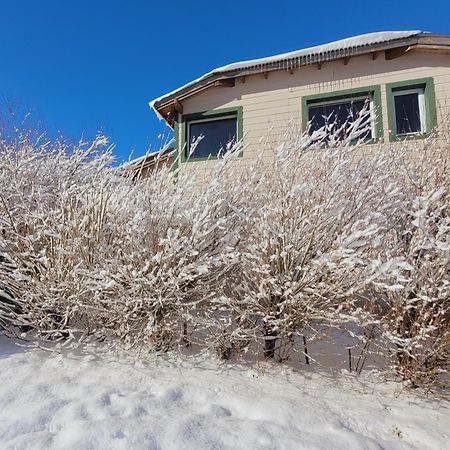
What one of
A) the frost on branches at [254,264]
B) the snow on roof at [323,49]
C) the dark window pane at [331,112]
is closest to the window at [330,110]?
the dark window pane at [331,112]

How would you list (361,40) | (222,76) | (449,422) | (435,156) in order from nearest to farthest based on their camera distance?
(449,422), (435,156), (361,40), (222,76)

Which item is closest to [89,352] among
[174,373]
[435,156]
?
[174,373]

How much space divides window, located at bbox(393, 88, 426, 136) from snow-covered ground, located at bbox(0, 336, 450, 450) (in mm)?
5789

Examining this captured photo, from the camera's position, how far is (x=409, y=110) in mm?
7582

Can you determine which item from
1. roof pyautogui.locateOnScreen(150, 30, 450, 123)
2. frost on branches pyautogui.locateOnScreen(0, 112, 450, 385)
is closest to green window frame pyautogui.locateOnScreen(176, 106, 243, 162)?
roof pyautogui.locateOnScreen(150, 30, 450, 123)

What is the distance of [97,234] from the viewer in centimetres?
382

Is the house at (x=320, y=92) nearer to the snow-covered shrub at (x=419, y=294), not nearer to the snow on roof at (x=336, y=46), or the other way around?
the snow on roof at (x=336, y=46)

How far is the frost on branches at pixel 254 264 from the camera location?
3.32 metres

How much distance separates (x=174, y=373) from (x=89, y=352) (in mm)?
1039

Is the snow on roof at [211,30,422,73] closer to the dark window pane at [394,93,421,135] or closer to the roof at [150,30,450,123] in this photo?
the roof at [150,30,450,123]

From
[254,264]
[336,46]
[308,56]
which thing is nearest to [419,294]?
[254,264]

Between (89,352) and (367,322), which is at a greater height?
(367,322)

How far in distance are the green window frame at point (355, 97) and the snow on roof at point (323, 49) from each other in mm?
887

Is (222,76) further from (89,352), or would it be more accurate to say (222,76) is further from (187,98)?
(89,352)
